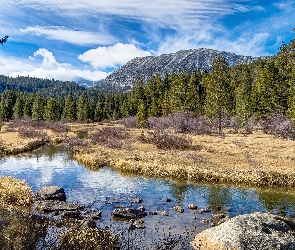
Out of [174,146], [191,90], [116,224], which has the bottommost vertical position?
[116,224]

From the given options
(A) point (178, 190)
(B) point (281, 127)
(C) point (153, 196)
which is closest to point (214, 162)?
(A) point (178, 190)

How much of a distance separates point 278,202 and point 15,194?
1883cm

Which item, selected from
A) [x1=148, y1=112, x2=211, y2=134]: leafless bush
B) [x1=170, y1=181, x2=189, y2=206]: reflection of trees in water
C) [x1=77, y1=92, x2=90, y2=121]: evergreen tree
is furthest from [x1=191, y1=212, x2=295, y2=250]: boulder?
[x1=77, y1=92, x2=90, y2=121]: evergreen tree

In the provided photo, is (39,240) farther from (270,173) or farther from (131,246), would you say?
(270,173)

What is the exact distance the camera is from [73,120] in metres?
119

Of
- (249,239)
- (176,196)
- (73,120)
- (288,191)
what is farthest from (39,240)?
(73,120)

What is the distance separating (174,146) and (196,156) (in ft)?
24.9

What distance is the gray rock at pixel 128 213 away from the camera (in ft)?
62.3

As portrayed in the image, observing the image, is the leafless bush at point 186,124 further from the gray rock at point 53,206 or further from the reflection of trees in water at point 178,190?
the gray rock at point 53,206

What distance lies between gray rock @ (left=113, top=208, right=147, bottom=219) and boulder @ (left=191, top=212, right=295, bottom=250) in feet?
15.9

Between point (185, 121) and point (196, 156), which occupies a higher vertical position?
point (185, 121)

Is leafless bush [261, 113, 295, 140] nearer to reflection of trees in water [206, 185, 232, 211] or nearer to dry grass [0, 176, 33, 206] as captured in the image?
reflection of trees in water [206, 185, 232, 211]

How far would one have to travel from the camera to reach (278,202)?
23.1 meters

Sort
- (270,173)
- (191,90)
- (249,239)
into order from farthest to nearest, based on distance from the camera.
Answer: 1. (191,90)
2. (270,173)
3. (249,239)
